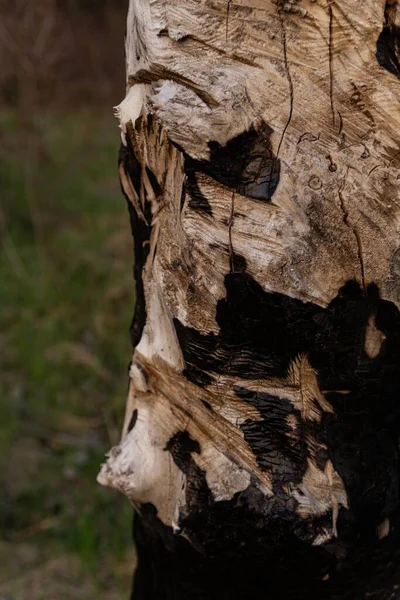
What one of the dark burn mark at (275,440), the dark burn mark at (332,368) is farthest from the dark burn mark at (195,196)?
the dark burn mark at (275,440)

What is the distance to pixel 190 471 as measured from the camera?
4.37ft

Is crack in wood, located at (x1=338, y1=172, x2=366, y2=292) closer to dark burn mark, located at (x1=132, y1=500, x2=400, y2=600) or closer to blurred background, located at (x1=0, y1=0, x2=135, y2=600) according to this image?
dark burn mark, located at (x1=132, y1=500, x2=400, y2=600)

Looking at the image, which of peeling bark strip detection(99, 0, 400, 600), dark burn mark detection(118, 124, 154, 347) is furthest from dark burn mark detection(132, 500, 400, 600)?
dark burn mark detection(118, 124, 154, 347)

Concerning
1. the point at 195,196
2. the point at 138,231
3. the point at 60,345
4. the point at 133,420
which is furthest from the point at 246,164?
the point at 60,345

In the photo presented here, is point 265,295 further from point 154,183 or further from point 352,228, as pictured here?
point 154,183

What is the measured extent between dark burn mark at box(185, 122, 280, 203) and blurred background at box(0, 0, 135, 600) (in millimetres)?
2063

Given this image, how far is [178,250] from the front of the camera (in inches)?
48.2

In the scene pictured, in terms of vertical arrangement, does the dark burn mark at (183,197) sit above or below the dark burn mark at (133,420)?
above

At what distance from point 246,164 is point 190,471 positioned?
58 cm

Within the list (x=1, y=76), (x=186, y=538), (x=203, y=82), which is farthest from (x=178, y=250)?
(x=1, y=76)

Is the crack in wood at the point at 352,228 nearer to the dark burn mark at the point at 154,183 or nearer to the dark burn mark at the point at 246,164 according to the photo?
the dark burn mark at the point at 246,164

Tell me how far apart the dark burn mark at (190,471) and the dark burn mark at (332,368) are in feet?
0.38

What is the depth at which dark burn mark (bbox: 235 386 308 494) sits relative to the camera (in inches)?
49.1

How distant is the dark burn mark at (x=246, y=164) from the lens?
3.53 feet
